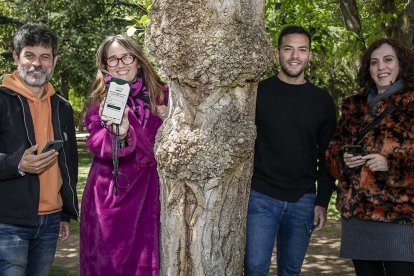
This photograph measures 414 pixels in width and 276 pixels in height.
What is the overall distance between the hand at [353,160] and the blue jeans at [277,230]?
1.65 feet

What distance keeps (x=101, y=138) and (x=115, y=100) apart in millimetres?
260

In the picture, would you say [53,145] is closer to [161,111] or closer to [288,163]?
[161,111]

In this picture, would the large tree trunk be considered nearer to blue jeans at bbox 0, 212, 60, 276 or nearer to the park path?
blue jeans at bbox 0, 212, 60, 276

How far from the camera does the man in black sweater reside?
139 inches

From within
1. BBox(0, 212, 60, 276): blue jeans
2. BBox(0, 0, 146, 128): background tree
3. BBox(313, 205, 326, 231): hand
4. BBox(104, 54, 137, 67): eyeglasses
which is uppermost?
BBox(0, 0, 146, 128): background tree

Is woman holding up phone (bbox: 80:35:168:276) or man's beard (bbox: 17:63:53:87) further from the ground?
man's beard (bbox: 17:63:53:87)

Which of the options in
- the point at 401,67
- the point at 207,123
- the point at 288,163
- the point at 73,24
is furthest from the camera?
the point at 73,24

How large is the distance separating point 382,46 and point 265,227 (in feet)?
4.75

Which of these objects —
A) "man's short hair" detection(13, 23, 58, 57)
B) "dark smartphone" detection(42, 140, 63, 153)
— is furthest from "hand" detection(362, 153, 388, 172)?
"man's short hair" detection(13, 23, 58, 57)

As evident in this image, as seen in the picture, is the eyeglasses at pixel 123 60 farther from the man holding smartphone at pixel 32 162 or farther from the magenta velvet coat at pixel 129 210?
the man holding smartphone at pixel 32 162

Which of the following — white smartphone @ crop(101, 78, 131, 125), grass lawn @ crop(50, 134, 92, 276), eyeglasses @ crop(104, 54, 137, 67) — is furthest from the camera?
grass lawn @ crop(50, 134, 92, 276)

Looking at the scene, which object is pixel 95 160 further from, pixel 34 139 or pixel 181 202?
pixel 181 202

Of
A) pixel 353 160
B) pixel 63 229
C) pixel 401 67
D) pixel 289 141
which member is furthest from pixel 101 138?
pixel 401 67

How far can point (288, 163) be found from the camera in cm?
353
